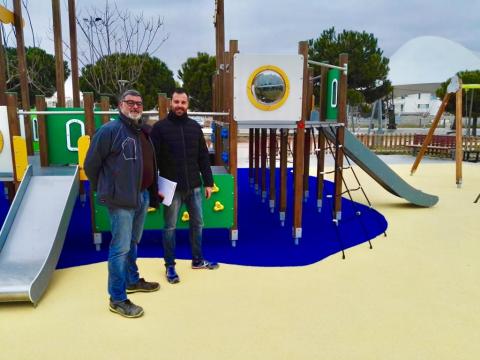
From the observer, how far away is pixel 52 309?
355 centimetres

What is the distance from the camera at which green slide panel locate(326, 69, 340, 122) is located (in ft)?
19.5

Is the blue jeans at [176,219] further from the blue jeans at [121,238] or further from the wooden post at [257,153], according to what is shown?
the wooden post at [257,153]

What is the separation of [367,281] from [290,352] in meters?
1.61

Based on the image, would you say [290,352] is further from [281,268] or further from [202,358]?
[281,268]

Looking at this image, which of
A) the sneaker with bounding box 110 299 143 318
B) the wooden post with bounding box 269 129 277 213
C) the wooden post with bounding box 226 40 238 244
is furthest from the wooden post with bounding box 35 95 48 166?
the wooden post with bounding box 269 129 277 213

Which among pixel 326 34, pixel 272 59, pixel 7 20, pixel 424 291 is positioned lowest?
pixel 424 291

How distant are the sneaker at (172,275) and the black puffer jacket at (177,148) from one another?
2.76 ft

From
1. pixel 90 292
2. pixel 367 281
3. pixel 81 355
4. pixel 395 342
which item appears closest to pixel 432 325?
pixel 395 342

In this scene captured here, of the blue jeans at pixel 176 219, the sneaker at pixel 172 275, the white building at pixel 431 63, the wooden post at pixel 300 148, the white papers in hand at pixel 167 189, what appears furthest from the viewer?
the white building at pixel 431 63

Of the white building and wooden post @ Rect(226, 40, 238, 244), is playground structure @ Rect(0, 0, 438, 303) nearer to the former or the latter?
wooden post @ Rect(226, 40, 238, 244)

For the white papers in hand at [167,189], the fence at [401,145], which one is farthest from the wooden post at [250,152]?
the fence at [401,145]

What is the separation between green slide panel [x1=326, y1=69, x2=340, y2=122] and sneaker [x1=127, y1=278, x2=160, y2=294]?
3640mm

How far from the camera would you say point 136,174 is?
3.23 metres

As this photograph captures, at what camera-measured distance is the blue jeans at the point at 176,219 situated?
3.97m
